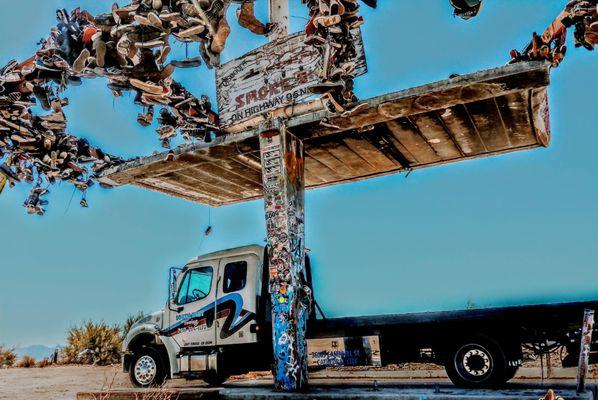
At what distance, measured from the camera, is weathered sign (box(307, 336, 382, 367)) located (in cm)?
732

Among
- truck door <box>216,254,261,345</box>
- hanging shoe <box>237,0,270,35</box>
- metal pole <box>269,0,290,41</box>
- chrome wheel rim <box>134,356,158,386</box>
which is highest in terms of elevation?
metal pole <box>269,0,290,41</box>

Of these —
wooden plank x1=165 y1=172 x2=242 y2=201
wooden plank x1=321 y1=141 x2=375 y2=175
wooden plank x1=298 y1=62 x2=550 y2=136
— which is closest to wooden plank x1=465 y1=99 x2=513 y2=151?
wooden plank x1=298 y1=62 x2=550 y2=136

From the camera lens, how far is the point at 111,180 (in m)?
11.1

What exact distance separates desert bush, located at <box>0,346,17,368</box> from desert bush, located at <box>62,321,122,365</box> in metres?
2.78

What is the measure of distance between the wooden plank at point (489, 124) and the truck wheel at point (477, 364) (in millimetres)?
3978

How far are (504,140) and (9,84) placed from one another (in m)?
8.96

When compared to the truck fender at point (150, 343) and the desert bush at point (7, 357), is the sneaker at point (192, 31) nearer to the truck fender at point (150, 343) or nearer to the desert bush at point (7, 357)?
the truck fender at point (150, 343)

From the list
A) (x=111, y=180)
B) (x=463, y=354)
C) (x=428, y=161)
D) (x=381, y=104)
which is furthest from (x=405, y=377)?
(x=111, y=180)

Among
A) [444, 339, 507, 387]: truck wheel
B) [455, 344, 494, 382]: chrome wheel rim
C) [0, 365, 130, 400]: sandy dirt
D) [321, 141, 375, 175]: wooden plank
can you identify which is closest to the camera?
[444, 339, 507, 387]: truck wheel

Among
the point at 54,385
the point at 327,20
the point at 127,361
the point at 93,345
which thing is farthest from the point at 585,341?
the point at 93,345

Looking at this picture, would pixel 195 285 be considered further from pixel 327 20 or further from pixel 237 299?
pixel 327 20

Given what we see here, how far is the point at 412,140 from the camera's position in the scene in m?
9.59

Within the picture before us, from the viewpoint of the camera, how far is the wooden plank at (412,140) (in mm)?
8844

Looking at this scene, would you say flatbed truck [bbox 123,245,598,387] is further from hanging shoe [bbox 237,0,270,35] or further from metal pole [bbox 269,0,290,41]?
metal pole [bbox 269,0,290,41]
